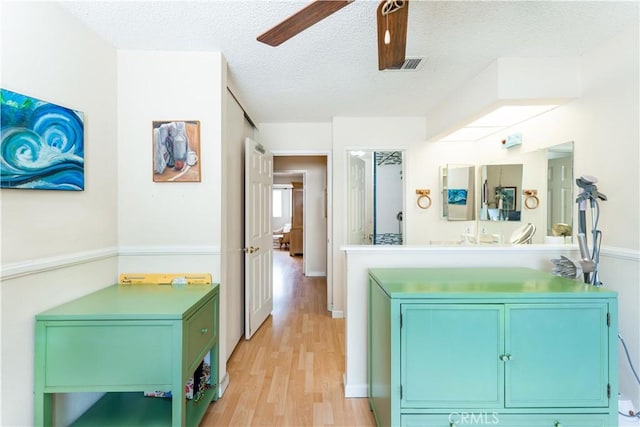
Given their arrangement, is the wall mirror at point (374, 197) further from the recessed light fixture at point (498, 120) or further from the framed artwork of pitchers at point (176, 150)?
the framed artwork of pitchers at point (176, 150)

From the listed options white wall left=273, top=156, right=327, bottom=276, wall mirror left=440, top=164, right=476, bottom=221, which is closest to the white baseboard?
Answer: wall mirror left=440, top=164, right=476, bottom=221

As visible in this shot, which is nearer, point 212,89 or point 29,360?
point 29,360

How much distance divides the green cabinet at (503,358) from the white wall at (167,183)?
55.4 inches

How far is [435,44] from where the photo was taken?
2031 millimetres

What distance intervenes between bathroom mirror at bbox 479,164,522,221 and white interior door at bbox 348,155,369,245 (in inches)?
61.1

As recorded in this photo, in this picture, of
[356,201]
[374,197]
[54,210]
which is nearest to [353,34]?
[54,210]

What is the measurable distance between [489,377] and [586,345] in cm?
50

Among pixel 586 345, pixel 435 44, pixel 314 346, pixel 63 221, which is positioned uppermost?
pixel 435 44

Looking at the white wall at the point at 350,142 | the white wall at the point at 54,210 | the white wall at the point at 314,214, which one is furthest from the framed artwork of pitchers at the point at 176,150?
the white wall at the point at 314,214

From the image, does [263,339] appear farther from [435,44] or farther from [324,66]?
[435,44]

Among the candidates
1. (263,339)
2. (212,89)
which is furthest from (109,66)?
(263,339)

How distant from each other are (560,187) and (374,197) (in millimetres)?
2812

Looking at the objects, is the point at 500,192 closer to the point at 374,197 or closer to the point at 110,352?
the point at 374,197

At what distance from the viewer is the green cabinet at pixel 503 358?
56.6 inches
